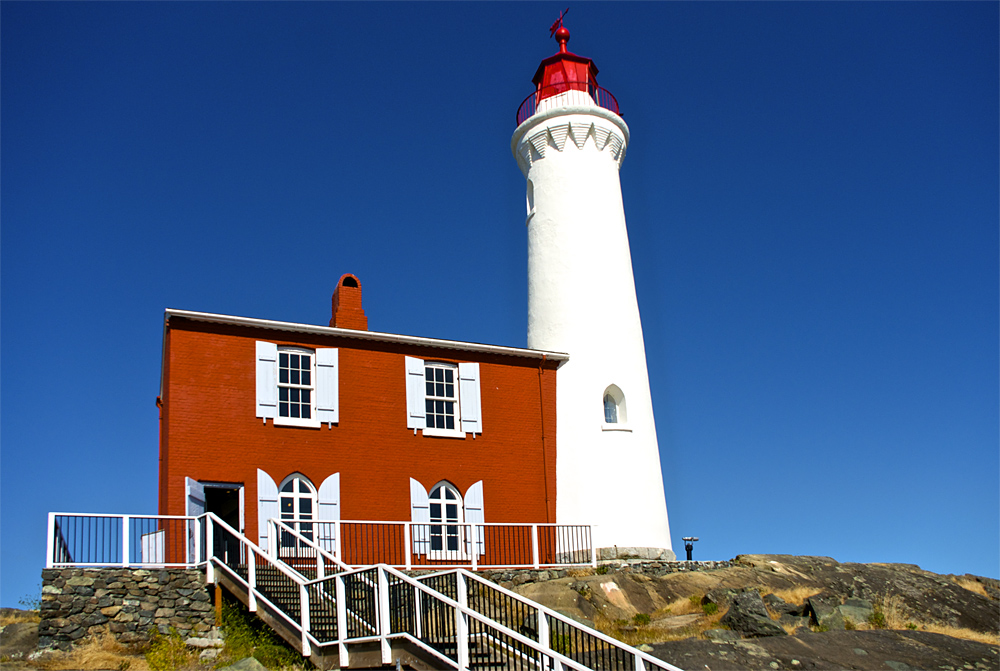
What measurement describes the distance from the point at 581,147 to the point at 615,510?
10.1 metres

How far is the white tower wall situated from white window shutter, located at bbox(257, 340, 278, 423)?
7228 millimetres

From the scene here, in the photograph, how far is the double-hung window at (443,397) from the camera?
23.9 metres

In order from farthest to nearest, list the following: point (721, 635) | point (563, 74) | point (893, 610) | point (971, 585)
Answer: point (563, 74) → point (971, 585) → point (893, 610) → point (721, 635)

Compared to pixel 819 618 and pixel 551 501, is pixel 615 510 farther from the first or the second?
Answer: pixel 819 618

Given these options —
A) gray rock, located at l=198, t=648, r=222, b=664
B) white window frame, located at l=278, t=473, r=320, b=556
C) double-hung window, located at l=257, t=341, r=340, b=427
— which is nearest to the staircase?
gray rock, located at l=198, t=648, r=222, b=664

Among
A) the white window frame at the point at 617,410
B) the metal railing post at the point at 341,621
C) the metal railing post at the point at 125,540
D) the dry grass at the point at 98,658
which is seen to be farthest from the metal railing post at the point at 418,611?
the white window frame at the point at 617,410

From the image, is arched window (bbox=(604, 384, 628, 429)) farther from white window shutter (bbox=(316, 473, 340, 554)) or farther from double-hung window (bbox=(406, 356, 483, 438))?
white window shutter (bbox=(316, 473, 340, 554))

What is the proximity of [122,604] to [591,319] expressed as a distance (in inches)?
524

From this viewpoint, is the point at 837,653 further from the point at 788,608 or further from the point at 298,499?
the point at 298,499

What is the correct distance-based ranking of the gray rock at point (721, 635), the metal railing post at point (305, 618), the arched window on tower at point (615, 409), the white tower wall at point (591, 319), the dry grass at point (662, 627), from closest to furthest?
the metal railing post at point (305, 618) < the gray rock at point (721, 635) < the dry grass at point (662, 627) < the white tower wall at point (591, 319) < the arched window on tower at point (615, 409)

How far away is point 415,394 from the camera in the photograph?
78.6ft

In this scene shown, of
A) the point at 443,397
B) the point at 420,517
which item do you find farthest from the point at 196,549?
the point at 443,397

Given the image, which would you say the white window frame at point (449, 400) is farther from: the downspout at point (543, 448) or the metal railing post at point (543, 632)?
the metal railing post at point (543, 632)

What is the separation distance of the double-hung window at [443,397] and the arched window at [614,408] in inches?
137
